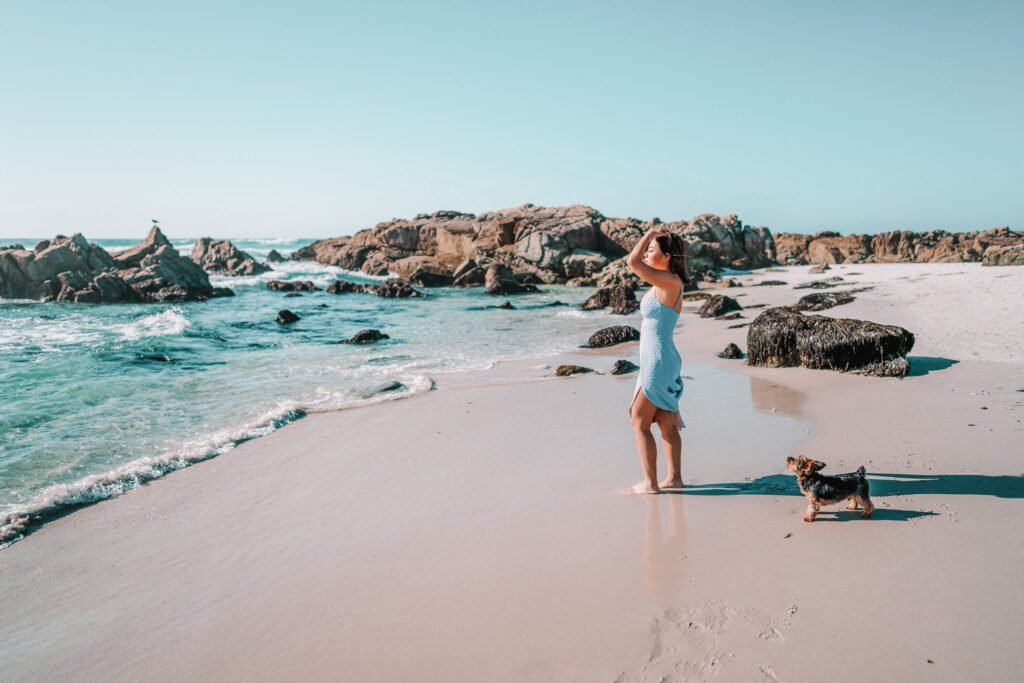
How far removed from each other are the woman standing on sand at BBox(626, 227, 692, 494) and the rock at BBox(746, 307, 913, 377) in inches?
184

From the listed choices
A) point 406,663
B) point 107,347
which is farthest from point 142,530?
point 107,347

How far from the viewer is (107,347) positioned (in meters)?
14.0

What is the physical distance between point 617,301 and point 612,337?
26.5 feet

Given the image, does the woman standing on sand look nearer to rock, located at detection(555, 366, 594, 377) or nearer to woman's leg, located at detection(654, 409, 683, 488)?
woman's leg, located at detection(654, 409, 683, 488)

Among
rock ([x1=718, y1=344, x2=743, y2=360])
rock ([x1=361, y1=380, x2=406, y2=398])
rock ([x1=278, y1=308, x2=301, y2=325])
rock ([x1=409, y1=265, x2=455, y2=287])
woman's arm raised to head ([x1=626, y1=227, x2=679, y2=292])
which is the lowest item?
rock ([x1=361, y1=380, x2=406, y2=398])

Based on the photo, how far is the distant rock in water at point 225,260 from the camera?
4703cm

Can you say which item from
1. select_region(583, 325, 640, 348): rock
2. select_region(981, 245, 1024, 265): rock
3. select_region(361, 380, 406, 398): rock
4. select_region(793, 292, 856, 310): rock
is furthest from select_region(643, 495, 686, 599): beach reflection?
select_region(981, 245, 1024, 265): rock

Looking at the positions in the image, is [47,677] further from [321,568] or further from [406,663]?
[406,663]

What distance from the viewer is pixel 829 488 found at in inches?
149

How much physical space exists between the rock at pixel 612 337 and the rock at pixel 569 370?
3135mm

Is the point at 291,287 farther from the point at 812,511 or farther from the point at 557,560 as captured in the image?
the point at 812,511

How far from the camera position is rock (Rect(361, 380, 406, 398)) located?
9344 mm

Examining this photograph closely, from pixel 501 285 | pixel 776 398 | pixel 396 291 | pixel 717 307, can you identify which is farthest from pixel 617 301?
pixel 396 291

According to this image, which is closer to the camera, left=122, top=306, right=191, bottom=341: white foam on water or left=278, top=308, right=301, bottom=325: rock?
left=122, top=306, right=191, bottom=341: white foam on water
